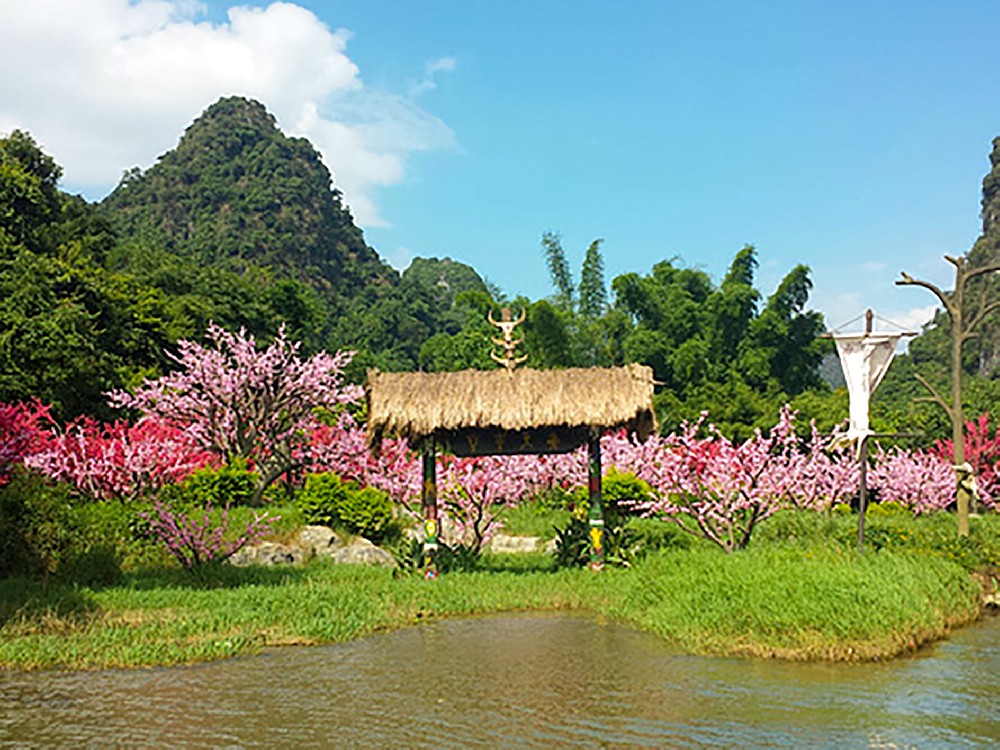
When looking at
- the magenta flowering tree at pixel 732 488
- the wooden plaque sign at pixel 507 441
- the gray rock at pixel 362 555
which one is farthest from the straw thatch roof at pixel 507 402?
the gray rock at pixel 362 555

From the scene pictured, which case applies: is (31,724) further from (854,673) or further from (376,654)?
(854,673)

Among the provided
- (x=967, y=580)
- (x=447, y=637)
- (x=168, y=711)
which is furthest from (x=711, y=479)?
(x=168, y=711)

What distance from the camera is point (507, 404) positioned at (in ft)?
44.7

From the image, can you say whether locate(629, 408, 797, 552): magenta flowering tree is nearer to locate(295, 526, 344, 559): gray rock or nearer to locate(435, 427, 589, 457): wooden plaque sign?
locate(435, 427, 589, 457): wooden plaque sign

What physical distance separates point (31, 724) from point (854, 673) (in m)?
6.82

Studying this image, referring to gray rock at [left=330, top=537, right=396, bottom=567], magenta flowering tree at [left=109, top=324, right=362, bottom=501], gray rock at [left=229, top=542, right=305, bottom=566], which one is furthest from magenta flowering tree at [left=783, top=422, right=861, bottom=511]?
magenta flowering tree at [left=109, top=324, right=362, bottom=501]

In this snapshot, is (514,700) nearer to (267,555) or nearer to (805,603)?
(805,603)

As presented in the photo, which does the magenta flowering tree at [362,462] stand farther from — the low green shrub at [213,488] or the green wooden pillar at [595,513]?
the green wooden pillar at [595,513]

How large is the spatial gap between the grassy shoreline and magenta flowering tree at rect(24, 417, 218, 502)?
5209 mm

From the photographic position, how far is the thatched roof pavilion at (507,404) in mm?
13469

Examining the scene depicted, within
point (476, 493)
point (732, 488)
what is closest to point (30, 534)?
point (476, 493)

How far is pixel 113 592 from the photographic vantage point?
476 inches

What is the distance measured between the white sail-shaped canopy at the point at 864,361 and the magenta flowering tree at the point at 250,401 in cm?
1157

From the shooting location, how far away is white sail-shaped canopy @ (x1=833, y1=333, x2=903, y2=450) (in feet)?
41.1
